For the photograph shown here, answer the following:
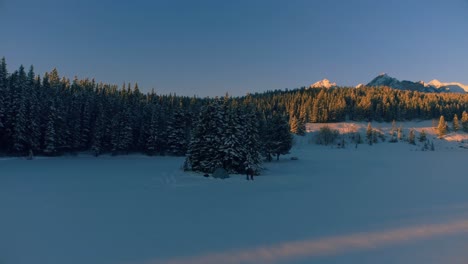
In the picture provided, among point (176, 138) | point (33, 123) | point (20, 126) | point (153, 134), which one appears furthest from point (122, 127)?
point (20, 126)

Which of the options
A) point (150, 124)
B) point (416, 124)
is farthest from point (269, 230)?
point (416, 124)

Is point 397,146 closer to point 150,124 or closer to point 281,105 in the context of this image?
point 281,105

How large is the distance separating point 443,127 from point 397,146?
2529 cm

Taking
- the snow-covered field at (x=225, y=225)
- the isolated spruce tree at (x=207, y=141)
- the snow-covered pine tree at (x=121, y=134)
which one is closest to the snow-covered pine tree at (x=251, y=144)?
the isolated spruce tree at (x=207, y=141)

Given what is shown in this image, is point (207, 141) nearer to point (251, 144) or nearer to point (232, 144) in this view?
point (232, 144)

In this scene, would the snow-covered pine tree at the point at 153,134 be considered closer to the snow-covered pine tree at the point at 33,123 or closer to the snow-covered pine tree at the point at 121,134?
the snow-covered pine tree at the point at 121,134

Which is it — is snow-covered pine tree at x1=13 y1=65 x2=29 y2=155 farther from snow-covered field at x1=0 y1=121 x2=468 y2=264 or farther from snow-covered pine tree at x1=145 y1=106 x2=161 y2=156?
snow-covered field at x1=0 y1=121 x2=468 y2=264

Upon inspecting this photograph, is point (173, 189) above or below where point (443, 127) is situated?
below

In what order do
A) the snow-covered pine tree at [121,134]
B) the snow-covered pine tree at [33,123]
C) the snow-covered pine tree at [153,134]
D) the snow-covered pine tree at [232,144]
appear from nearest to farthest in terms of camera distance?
the snow-covered pine tree at [232,144], the snow-covered pine tree at [33,123], the snow-covered pine tree at [121,134], the snow-covered pine tree at [153,134]

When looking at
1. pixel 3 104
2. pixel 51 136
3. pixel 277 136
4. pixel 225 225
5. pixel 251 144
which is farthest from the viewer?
pixel 277 136

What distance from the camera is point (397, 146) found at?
80500 mm

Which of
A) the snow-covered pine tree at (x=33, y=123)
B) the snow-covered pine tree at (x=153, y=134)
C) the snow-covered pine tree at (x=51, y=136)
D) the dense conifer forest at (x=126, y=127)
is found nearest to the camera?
the dense conifer forest at (x=126, y=127)

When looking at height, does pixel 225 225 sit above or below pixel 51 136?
below

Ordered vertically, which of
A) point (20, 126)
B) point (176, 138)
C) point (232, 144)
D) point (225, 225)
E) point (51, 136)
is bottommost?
point (225, 225)
